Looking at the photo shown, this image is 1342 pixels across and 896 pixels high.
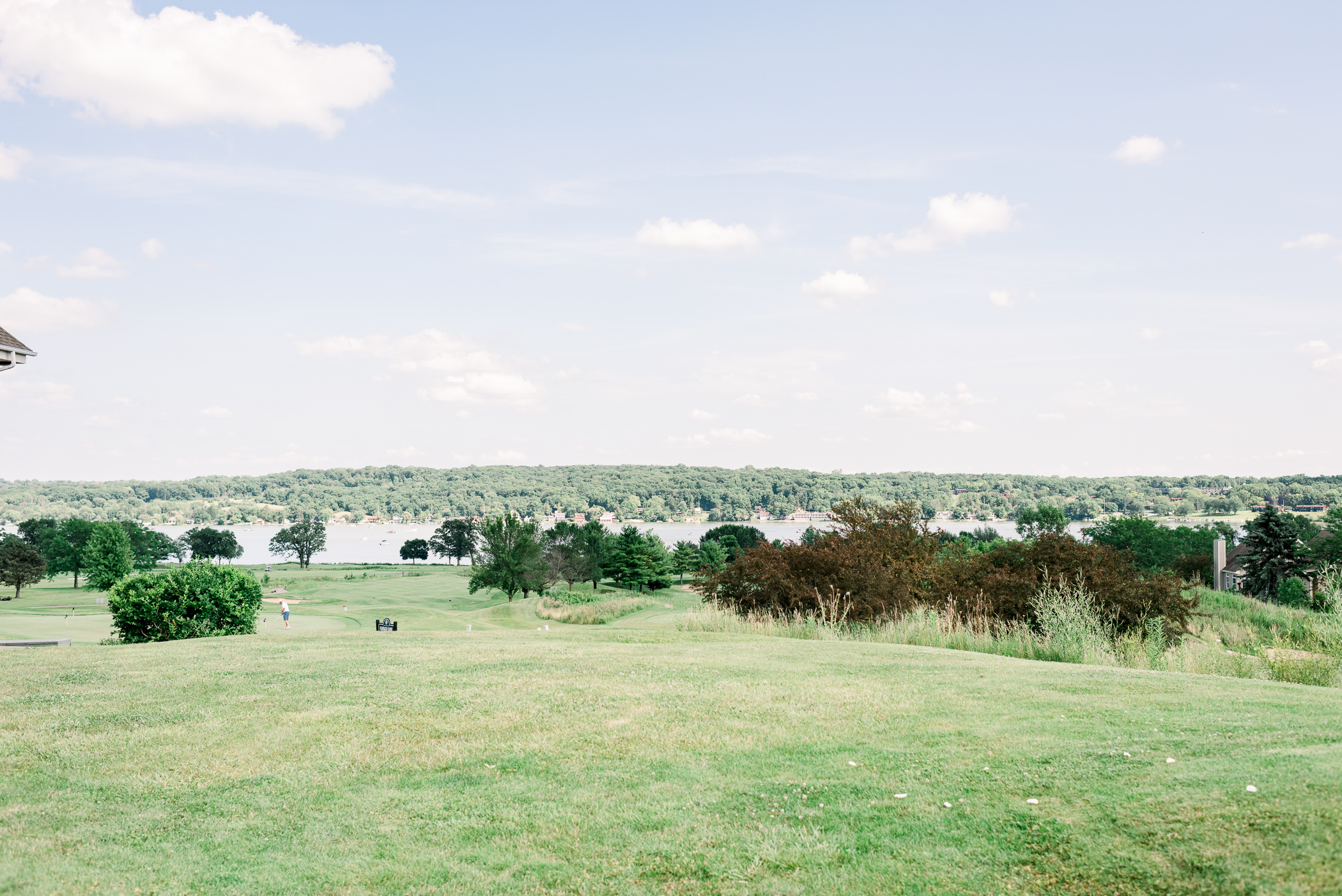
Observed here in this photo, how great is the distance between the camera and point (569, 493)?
163875mm

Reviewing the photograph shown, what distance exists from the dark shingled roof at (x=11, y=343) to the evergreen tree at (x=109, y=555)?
54.3 m

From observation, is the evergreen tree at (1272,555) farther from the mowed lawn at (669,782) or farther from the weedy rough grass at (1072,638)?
the mowed lawn at (669,782)

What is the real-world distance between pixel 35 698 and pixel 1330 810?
10972mm

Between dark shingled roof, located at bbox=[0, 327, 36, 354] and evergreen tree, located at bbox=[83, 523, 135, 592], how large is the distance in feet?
178

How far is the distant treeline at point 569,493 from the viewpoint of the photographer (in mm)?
153250

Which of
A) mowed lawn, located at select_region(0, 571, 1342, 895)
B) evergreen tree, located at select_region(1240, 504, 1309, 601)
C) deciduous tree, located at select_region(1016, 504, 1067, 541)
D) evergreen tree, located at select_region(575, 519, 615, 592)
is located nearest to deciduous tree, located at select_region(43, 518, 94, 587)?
evergreen tree, located at select_region(575, 519, 615, 592)

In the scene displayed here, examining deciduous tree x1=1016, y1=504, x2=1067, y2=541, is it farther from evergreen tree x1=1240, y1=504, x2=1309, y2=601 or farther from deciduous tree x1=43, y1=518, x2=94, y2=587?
deciduous tree x1=43, y1=518, x2=94, y2=587

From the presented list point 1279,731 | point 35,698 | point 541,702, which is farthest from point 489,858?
point 35,698

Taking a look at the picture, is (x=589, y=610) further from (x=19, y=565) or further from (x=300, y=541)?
(x=300, y=541)

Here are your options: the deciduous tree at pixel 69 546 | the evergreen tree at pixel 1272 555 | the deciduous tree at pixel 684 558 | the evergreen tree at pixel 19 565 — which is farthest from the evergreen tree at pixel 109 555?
the evergreen tree at pixel 1272 555

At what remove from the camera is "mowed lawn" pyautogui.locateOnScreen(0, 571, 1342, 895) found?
4477 millimetres

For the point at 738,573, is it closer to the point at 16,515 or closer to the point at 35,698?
the point at 35,698

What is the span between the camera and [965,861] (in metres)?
4.50

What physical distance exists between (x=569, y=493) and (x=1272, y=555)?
12026 cm
